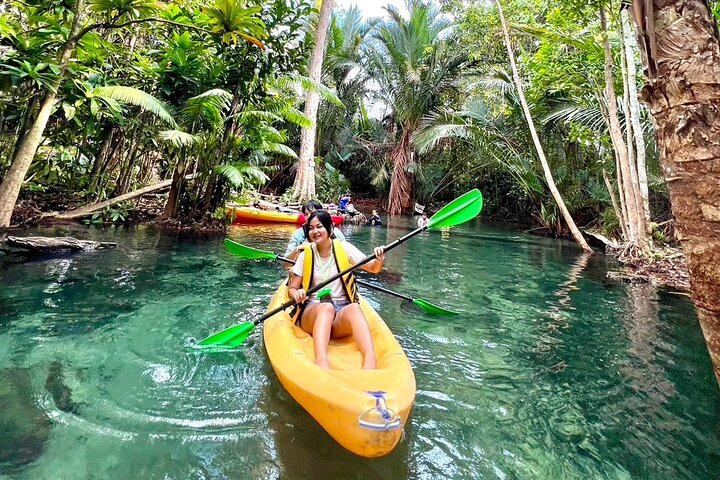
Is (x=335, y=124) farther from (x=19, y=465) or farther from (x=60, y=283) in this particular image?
(x=19, y=465)

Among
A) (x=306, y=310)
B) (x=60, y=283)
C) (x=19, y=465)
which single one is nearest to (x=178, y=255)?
(x=60, y=283)

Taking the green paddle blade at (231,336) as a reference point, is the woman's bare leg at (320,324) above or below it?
above

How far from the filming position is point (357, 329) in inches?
103

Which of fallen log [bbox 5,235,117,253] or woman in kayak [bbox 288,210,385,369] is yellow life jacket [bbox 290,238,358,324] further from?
fallen log [bbox 5,235,117,253]

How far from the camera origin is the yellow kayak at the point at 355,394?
165cm

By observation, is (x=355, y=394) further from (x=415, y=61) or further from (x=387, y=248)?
(x=415, y=61)

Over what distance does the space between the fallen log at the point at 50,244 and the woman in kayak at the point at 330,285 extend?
14.7ft

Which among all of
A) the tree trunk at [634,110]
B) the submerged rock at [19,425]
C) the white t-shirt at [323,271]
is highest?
the tree trunk at [634,110]

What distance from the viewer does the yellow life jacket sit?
300 centimetres

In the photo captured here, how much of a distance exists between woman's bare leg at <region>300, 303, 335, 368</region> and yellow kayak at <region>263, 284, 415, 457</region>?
112 mm

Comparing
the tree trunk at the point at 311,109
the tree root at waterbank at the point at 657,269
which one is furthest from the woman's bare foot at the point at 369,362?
the tree trunk at the point at 311,109

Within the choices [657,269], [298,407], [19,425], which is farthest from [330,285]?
[657,269]

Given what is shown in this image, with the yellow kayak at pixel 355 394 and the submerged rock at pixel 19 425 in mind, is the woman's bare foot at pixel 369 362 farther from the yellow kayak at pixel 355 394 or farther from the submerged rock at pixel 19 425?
the submerged rock at pixel 19 425

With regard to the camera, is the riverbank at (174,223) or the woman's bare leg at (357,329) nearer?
the woman's bare leg at (357,329)
